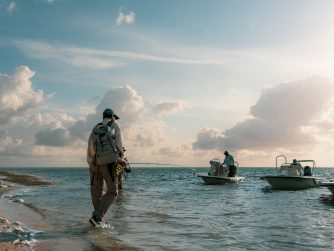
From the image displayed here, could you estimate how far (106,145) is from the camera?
894 cm

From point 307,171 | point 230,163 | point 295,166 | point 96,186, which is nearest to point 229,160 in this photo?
point 230,163

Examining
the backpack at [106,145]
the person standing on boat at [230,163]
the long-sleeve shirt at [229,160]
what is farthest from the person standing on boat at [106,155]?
the long-sleeve shirt at [229,160]

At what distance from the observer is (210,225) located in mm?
11141

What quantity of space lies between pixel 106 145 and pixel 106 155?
0.72ft

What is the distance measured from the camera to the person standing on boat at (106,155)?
8.92m

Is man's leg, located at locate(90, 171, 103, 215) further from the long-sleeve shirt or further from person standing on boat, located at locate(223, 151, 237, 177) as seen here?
the long-sleeve shirt

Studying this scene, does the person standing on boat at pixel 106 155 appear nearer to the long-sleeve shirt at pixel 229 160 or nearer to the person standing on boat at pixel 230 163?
the person standing on boat at pixel 230 163

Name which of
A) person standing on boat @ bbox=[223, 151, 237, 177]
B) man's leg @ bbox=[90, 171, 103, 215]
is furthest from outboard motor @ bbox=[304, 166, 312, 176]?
man's leg @ bbox=[90, 171, 103, 215]

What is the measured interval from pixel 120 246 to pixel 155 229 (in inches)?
96.7

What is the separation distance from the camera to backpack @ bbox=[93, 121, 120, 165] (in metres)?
8.90

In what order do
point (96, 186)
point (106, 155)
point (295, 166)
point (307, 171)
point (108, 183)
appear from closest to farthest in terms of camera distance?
point (106, 155) < point (108, 183) < point (96, 186) < point (295, 166) < point (307, 171)

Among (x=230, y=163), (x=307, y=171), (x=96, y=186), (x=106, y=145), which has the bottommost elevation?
(x=96, y=186)

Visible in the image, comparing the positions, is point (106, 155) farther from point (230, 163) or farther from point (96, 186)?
point (230, 163)

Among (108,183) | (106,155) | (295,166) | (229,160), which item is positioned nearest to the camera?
(106,155)
